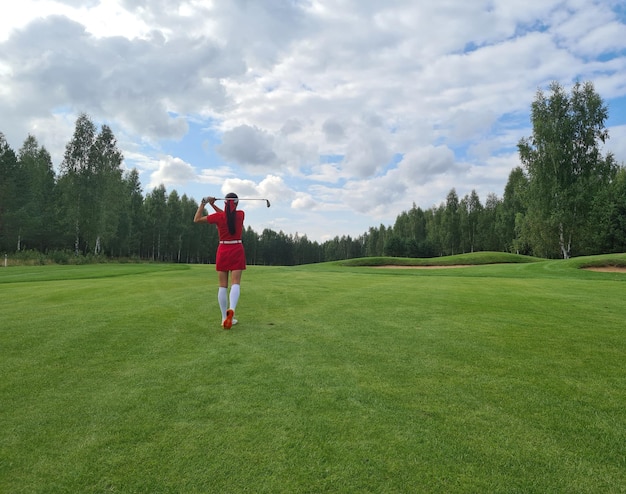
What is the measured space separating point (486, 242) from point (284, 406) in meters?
84.7

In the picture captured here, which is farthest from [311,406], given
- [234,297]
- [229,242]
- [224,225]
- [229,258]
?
[224,225]

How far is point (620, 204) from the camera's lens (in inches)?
2243

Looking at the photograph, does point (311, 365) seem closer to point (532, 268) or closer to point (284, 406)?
point (284, 406)

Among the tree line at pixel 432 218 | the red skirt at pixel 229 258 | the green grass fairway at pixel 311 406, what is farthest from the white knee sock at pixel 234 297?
the tree line at pixel 432 218

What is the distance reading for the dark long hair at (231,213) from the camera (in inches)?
303

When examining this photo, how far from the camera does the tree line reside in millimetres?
40406

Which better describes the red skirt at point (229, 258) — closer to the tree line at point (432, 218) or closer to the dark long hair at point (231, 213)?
the dark long hair at point (231, 213)

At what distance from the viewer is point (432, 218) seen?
9369cm

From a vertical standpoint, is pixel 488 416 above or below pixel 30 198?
below

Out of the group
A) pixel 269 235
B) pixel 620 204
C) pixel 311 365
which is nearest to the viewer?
pixel 311 365

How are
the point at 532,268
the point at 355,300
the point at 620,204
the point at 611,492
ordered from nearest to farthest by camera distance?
1. the point at 611,492
2. the point at 355,300
3. the point at 532,268
4. the point at 620,204

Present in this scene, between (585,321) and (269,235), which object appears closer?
(585,321)

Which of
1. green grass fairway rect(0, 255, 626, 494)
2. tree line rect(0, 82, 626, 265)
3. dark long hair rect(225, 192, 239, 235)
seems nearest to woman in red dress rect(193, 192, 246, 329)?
dark long hair rect(225, 192, 239, 235)

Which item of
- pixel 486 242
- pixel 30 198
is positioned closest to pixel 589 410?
pixel 30 198
